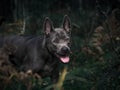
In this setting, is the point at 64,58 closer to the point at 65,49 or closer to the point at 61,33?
the point at 65,49

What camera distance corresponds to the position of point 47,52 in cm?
1166

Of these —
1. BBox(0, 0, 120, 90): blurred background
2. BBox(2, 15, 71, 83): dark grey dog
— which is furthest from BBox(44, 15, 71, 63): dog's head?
BBox(0, 0, 120, 90): blurred background

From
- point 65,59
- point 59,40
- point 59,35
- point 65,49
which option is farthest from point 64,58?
point 59,35

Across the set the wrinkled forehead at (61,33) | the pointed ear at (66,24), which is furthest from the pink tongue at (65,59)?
the pointed ear at (66,24)

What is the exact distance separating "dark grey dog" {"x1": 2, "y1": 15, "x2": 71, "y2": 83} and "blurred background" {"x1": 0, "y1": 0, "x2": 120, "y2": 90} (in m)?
0.34

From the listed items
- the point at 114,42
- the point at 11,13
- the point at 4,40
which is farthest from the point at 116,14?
the point at 11,13

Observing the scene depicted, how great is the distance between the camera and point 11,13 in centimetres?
2241

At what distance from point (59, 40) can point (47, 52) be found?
47 centimetres

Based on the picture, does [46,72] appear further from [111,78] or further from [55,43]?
[111,78]

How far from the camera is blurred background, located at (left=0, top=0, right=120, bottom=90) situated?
10.6 m

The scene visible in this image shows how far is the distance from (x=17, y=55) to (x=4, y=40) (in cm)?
69

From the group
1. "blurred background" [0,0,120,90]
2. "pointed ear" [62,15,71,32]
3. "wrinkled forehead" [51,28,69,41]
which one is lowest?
"blurred background" [0,0,120,90]

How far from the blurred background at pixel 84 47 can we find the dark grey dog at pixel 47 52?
1.10ft

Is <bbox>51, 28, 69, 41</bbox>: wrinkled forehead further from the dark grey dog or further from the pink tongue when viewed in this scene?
the pink tongue
